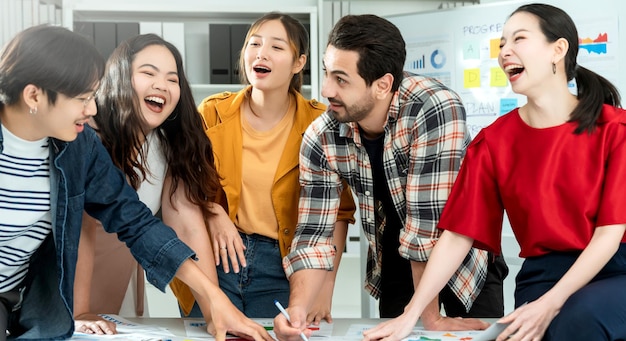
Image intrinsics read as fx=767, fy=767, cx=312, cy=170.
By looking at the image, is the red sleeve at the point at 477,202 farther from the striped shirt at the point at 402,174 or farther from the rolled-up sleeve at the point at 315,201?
the rolled-up sleeve at the point at 315,201

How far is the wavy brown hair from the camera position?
1.91 metres

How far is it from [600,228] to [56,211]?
1.08 m

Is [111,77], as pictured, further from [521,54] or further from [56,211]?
[521,54]

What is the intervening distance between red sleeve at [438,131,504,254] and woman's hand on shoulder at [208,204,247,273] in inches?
22.4

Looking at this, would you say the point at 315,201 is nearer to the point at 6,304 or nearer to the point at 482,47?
the point at 6,304

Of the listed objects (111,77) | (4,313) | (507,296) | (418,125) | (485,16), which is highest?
(485,16)

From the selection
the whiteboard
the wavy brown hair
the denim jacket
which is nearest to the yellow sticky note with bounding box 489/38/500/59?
the whiteboard

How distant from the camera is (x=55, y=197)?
1.54 metres

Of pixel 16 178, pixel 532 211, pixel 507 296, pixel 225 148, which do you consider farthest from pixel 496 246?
pixel 507 296

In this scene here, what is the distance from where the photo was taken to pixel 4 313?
1559 mm

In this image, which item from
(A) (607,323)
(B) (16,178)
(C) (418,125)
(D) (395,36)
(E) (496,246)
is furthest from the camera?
(D) (395,36)

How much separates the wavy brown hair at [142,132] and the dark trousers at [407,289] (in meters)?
0.50

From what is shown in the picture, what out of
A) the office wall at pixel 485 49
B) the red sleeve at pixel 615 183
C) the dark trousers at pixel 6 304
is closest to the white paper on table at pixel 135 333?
the dark trousers at pixel 6 304

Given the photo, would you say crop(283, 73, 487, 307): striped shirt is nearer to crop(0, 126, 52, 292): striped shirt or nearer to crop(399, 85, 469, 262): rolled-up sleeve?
crop(399, 85, 469, 262): rolled-up sleeve
